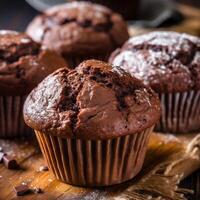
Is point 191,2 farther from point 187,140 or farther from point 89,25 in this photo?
point 187,140

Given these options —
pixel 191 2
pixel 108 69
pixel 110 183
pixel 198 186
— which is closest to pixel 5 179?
pixel 110 183

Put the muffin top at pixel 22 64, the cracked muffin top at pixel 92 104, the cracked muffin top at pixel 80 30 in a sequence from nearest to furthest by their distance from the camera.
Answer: the cracked muffin top at pixel 92 104, the muffin top at pixel 22 64, the cracked muffin top at pixel 80 30

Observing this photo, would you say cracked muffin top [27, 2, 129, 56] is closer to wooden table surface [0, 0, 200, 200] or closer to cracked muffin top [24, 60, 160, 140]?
cracked muffin top [24, 60, 160, 140]

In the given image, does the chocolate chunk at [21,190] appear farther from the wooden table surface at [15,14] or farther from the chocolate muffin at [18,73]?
the wooden table surface at [15,14]

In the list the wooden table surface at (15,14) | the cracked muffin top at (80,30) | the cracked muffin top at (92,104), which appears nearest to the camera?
the cracked muffin top at (92,104)

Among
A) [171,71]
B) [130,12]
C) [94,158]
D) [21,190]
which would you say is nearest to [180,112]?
[171,71]

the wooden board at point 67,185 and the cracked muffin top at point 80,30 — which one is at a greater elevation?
the cracked muffin top at point 80,30

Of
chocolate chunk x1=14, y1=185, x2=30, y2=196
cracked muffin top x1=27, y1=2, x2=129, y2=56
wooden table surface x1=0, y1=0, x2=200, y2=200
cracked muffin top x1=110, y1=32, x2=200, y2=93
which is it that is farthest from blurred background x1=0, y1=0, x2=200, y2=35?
chocolate chunk x1=14, y1=185, x2=30, y2=196

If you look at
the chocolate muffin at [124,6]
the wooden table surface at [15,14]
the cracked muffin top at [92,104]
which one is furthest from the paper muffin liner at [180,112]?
the wooden table surface at [15,14]
